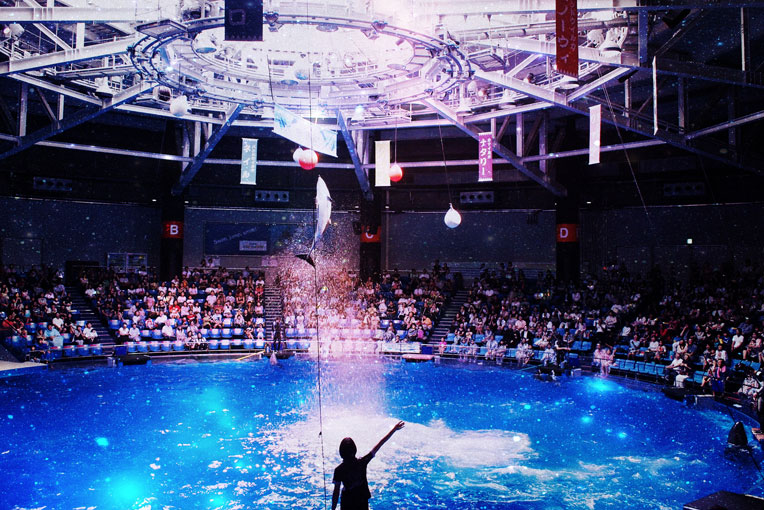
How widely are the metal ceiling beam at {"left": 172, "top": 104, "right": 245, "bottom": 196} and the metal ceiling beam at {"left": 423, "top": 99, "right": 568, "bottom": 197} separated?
261 inches

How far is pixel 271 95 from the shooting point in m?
17.9

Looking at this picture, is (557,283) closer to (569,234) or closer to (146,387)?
(569,234)

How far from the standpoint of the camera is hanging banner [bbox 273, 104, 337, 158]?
15039 millimetres

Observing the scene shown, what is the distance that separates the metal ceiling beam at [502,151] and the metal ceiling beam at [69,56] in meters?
9.12

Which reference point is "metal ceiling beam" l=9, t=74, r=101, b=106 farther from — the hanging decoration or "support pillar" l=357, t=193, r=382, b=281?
"support pillar" l=357, t=193, r=382, b=281

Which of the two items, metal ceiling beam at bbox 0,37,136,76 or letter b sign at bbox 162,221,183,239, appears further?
letter b sign at bbox 162,221,183,239

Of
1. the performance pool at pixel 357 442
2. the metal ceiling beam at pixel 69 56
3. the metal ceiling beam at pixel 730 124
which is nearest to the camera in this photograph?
the performance pool at pixel 357 442

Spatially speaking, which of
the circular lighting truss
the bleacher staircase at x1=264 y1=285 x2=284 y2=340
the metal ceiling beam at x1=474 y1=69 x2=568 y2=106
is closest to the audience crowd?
the bleacher staircase at x1=264 y1=285 x2=284 y2=340

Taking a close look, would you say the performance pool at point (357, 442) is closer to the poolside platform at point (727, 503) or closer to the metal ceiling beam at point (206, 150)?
the poolside platform at point (727, 503)

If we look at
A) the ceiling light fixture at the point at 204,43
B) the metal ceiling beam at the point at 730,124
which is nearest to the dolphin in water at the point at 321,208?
A: the ceiling light fixture at the point at 204,43

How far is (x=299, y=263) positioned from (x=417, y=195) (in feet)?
23.7

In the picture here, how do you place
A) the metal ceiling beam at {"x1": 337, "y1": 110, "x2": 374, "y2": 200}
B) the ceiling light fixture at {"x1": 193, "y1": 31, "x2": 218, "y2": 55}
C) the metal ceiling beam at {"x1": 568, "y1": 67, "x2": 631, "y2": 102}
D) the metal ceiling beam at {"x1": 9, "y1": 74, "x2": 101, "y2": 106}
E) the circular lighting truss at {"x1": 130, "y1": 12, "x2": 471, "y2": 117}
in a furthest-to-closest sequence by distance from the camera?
the metal ceiling beam at {"x1": 337, "y1": 110, "x2": 374, "y2": 200} → the metal ceiling beam at {"x1": 9, "y1": 74, "x2": 101, "y2": 106} → the metal ceiling beam at {"x1": 568, "y1": 67, "x2": 631, "y2": 102} → the circular lighting truss at {"x1": 130, "y1": 12, "x2": 471, "y2": 117} → the ceiling light fixture at {"x1": 193, "y1": 31, "x2": 218, "y2": 55}

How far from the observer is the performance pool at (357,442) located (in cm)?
835

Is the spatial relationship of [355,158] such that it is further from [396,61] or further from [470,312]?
[396,61]
